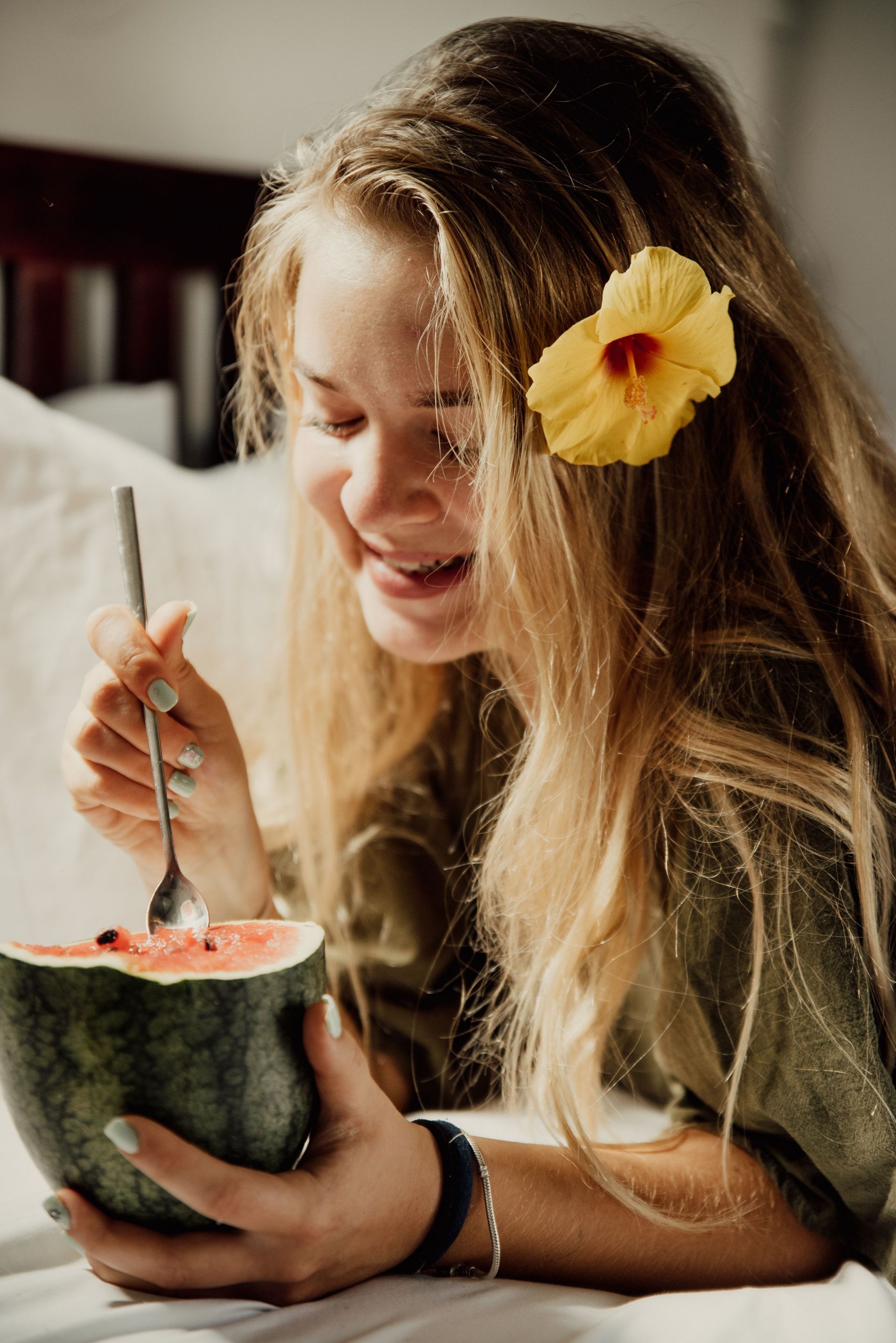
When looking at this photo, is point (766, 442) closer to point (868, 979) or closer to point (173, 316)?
point (868, 979)

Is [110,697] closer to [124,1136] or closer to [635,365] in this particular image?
[124,1136]

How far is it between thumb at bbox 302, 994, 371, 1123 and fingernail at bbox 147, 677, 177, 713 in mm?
207

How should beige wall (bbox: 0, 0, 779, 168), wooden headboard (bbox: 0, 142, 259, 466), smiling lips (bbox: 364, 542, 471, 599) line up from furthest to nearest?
wooden headboard (bbox: 0, 142, 259, 466) → beige wall (bbox: 0, 0, 779, 168) → smiling lips (bbox: 364, 542, 471, 599)

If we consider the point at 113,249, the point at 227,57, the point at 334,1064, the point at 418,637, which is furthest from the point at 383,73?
the point at 334,1064

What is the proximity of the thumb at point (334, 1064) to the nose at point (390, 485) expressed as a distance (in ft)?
1.11

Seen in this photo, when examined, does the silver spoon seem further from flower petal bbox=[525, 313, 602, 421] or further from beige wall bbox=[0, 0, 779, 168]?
beige wall bbox=[0, 0, 779, 168]

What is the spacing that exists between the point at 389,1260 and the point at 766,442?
2.03ft

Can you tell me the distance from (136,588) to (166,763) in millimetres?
147

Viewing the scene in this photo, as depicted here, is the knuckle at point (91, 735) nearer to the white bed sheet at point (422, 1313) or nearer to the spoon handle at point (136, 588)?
the spoon handle at point (136, 588)

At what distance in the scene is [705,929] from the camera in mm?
727

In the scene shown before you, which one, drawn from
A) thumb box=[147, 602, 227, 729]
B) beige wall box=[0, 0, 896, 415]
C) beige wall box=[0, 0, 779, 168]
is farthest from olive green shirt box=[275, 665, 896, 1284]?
beige wall box=[0, 0, 779, 168]

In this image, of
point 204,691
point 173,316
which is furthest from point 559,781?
point 173,316

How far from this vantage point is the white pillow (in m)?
0.99

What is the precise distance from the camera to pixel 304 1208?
21.8 inches
